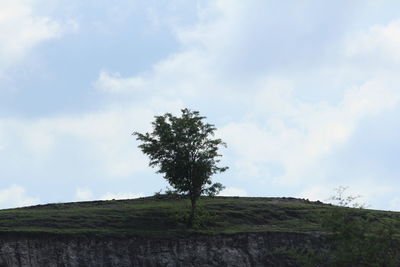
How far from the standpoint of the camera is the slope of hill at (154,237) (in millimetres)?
49875

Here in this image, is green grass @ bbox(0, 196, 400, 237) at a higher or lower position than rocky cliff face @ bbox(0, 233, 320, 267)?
higher

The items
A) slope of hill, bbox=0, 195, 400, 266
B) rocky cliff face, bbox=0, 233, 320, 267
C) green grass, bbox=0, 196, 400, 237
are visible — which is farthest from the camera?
green grass, bbox=0, 196, 400, 237

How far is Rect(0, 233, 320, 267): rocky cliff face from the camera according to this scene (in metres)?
49.2

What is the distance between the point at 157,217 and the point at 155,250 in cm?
808

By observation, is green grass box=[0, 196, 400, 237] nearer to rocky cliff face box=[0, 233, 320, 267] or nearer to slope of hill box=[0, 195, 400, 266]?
slope of hill box=[0, 195, 400, 266]

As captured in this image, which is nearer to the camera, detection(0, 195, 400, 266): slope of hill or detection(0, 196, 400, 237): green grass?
detection(0, 195, 400, 266): slope of hill

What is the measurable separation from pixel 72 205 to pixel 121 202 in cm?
549

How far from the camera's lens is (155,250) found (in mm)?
52406

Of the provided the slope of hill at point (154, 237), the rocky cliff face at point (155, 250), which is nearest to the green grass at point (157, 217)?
the slope of hill at point (154, 237)

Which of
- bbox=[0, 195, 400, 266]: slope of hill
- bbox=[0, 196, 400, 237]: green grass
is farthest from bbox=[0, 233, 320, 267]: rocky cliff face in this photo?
bbox=[0, 196, 400, 237]: green grass

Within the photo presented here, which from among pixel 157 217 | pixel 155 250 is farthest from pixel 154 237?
pixel 157 217

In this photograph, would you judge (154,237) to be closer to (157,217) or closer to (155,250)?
(155,250)

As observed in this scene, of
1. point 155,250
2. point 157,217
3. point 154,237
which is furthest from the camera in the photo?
point 157,217

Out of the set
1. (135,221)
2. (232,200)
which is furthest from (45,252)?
(232,200)
